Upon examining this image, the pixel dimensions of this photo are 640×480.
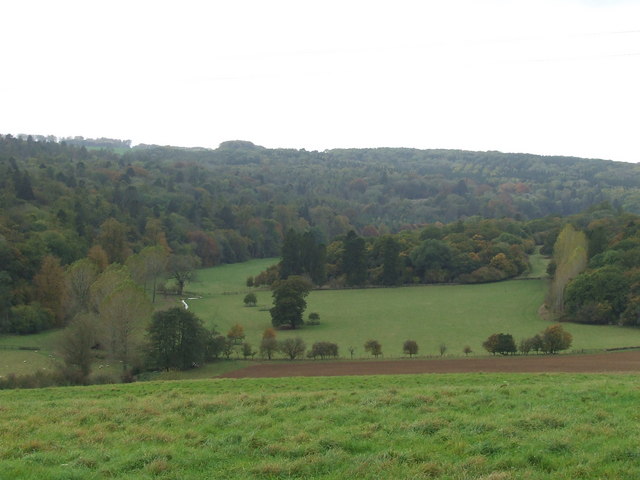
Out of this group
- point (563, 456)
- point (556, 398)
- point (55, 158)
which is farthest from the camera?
point (55, 158)

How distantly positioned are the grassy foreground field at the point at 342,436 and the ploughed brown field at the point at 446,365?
21.2 m

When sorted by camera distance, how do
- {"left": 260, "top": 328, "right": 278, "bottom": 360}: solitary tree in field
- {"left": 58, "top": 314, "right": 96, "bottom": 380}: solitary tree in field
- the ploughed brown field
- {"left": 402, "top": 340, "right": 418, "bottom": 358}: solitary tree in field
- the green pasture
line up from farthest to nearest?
the green pasture
{"left": 260, "top": 328, "right": 278, "bottom": 360}: solitary tree in field
{"left": 402, "top": 340, "right": 418, "bottom": 358}: solitary tree in field
the ploughed brown field
{"left": 58, "top": 314, "right": 96, "bottom": 380}: solitary tree in field

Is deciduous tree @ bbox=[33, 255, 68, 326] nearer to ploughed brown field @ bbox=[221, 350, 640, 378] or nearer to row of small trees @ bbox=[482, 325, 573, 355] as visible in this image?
ploughed brown field @ bbox=[221, 350, 640, 378]

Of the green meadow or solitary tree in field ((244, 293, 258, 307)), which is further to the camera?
solitary tree in field ((244, 293, 258, 307))

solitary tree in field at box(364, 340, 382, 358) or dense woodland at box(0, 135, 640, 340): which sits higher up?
dense woodland at box(0, 135, 640, 340)

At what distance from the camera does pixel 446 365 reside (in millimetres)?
40156

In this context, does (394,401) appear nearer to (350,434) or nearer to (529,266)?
(350,434)

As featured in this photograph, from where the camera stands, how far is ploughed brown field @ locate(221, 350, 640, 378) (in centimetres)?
3769

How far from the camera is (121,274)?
5469cm

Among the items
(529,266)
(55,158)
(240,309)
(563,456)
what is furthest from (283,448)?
(55,158)

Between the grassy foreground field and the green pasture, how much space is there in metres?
32.2

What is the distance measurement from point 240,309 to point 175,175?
354ft

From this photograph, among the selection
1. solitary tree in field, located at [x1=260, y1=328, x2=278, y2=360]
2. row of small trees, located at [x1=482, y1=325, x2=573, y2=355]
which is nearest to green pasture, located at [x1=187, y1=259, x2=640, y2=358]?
row of small trees, located at [x1=482, y1=325, x2=573, y2=355]

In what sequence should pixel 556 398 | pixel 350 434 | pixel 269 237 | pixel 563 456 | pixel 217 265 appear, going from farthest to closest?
pixel 269 237, pixel 217 265, pixel 556 398, pixel 350 434, pixel 563 456
